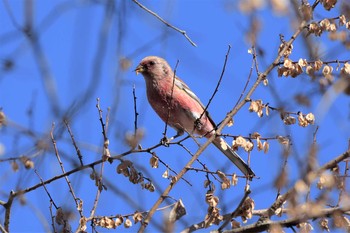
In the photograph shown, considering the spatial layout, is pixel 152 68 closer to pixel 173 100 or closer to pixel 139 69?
pixel 139 69

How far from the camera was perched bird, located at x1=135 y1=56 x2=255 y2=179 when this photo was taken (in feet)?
21.5

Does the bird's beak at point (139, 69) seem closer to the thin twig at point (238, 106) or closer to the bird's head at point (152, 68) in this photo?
the bird's head at point (152, 68)

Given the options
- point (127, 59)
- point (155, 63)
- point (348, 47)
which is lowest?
point (348, 47)

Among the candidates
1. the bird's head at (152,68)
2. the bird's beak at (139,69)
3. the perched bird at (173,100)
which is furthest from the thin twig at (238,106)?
the bird's beak at (139,69)

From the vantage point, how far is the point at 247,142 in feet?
14.3

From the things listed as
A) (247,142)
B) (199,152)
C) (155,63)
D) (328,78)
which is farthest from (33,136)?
(155,63)

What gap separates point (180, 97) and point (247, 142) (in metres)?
2.43

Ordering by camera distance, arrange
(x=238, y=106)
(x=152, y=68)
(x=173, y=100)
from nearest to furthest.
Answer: (x=238, y=106), (x=173, y=100), (x=152, y=68)

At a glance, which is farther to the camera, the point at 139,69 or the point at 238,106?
the point at 139,69

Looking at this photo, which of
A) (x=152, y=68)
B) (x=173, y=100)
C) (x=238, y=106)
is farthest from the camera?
(x=152, y=68)

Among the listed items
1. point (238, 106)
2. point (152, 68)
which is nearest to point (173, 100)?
point (152, 68)

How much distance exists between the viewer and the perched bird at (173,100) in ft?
21.5

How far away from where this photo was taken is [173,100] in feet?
22.1

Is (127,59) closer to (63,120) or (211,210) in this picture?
(63,120)
